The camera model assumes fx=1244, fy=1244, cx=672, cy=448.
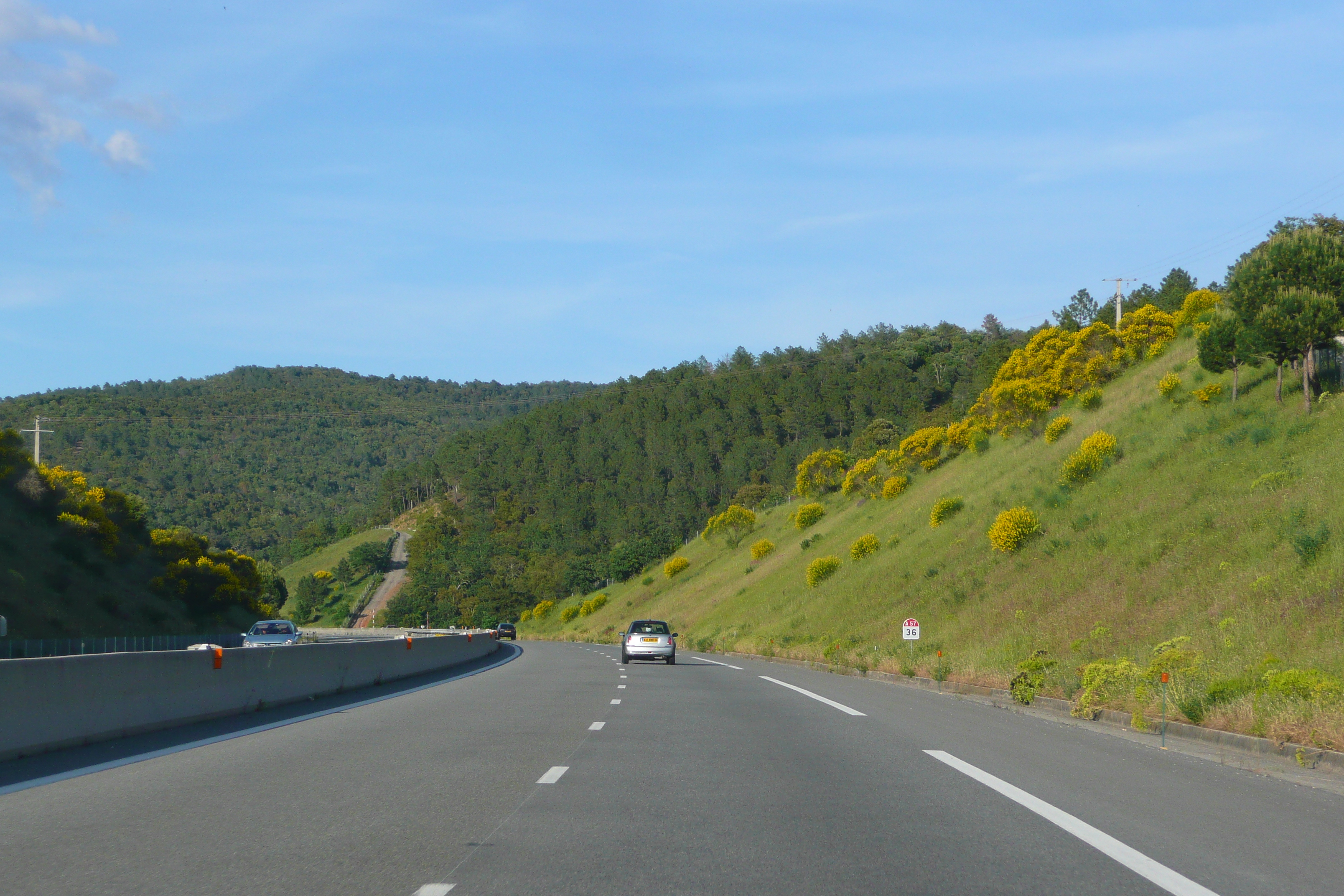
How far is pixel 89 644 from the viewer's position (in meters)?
54.4

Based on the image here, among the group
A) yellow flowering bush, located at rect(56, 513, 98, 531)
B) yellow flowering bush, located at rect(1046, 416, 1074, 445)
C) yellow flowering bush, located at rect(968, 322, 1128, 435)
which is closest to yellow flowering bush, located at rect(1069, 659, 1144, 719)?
yellow flowering bush, located at rect(1046, 416, 1074, 445)

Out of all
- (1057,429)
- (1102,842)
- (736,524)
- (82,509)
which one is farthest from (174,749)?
(736,524)

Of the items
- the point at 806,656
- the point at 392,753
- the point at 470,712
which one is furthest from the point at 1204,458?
the point at 392,753

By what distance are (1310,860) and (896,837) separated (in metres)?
2.48

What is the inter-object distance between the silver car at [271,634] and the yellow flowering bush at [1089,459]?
2720 cm

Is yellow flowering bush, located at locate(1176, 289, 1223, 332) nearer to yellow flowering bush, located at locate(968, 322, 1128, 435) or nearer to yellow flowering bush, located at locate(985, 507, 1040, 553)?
yellow flowering bush, located at locate(968, 322, 1128, 435)

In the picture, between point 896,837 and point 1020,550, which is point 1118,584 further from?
point 896,837

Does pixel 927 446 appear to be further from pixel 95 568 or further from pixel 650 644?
pixel 95 568

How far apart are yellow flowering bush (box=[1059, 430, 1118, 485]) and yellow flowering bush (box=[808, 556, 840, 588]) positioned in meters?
18.3

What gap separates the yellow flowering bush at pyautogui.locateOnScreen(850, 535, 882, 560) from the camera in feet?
196

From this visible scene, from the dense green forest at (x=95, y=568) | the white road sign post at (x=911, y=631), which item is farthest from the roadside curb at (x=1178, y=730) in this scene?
the dense green forest at (x=95, y=568)

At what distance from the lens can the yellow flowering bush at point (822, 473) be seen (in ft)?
299

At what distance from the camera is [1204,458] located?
117 feet

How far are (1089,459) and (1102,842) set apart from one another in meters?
37.2
